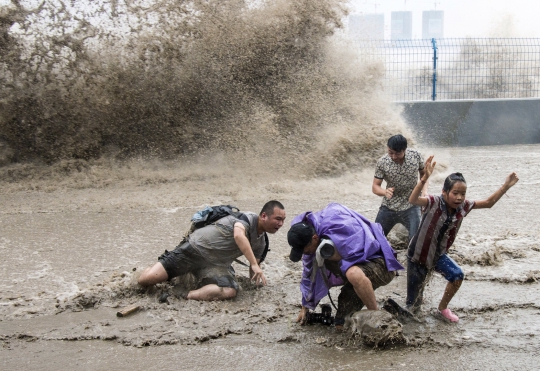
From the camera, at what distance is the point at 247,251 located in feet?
14.6

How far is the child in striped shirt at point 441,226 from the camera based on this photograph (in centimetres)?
388

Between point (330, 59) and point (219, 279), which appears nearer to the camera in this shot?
point (219, 279)

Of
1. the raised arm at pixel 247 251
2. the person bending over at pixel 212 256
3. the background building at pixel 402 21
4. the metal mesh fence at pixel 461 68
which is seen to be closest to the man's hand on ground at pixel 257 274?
the raised arm at pixel 247 251

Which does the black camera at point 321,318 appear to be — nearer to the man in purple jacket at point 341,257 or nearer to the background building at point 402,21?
the man in purple jacket at point 341,257

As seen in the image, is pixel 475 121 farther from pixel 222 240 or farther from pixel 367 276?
pixel 367 276

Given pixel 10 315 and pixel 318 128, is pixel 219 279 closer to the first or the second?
pixel 10 315

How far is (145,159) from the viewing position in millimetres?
10133

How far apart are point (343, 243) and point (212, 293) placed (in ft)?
4.24

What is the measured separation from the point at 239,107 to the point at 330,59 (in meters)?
1.99

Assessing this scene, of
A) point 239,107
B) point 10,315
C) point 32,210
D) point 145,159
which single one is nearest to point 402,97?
point 239,107

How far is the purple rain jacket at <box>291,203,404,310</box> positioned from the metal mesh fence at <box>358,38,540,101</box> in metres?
8.87

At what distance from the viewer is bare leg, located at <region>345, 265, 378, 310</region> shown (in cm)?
376

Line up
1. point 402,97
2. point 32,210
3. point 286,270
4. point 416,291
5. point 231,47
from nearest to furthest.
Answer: point 416,291 < point 286,270 < point 32,210 < point 231,47 < point 402,97

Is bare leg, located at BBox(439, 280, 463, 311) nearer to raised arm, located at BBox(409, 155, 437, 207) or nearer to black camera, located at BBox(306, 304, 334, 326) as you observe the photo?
raised arm, located at BBox(409, 155, 437, 207)
